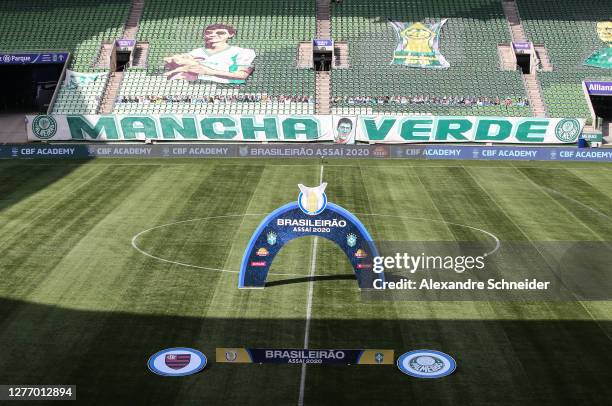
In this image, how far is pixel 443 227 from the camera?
3362cm

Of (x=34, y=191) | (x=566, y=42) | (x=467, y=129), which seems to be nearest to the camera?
(x=34, y=191)

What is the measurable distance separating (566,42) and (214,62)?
1270 inches

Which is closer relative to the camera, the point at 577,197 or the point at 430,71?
the point at 577,197

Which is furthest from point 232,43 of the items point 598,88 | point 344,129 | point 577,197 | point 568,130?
point 577,197

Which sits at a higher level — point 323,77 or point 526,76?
point 323,77

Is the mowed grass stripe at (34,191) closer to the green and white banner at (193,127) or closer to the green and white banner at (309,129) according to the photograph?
the green and white banner at (193,127)

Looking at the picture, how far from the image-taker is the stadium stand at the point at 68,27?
228 ft

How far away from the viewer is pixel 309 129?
5762cm

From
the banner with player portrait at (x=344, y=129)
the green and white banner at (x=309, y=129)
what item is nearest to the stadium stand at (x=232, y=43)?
the green and white banner at (x=309, y=129)

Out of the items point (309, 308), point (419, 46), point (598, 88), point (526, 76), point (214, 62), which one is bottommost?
point (598, 88)

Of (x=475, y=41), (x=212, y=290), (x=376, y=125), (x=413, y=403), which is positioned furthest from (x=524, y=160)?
(x=413, y=403)

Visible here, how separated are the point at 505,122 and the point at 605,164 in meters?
8.24

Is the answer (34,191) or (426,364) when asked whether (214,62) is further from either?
(426,364)

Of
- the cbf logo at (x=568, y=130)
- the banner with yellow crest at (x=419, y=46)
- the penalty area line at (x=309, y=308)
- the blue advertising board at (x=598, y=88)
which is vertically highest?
the banner with yellow crest at (x=419, y=46)
